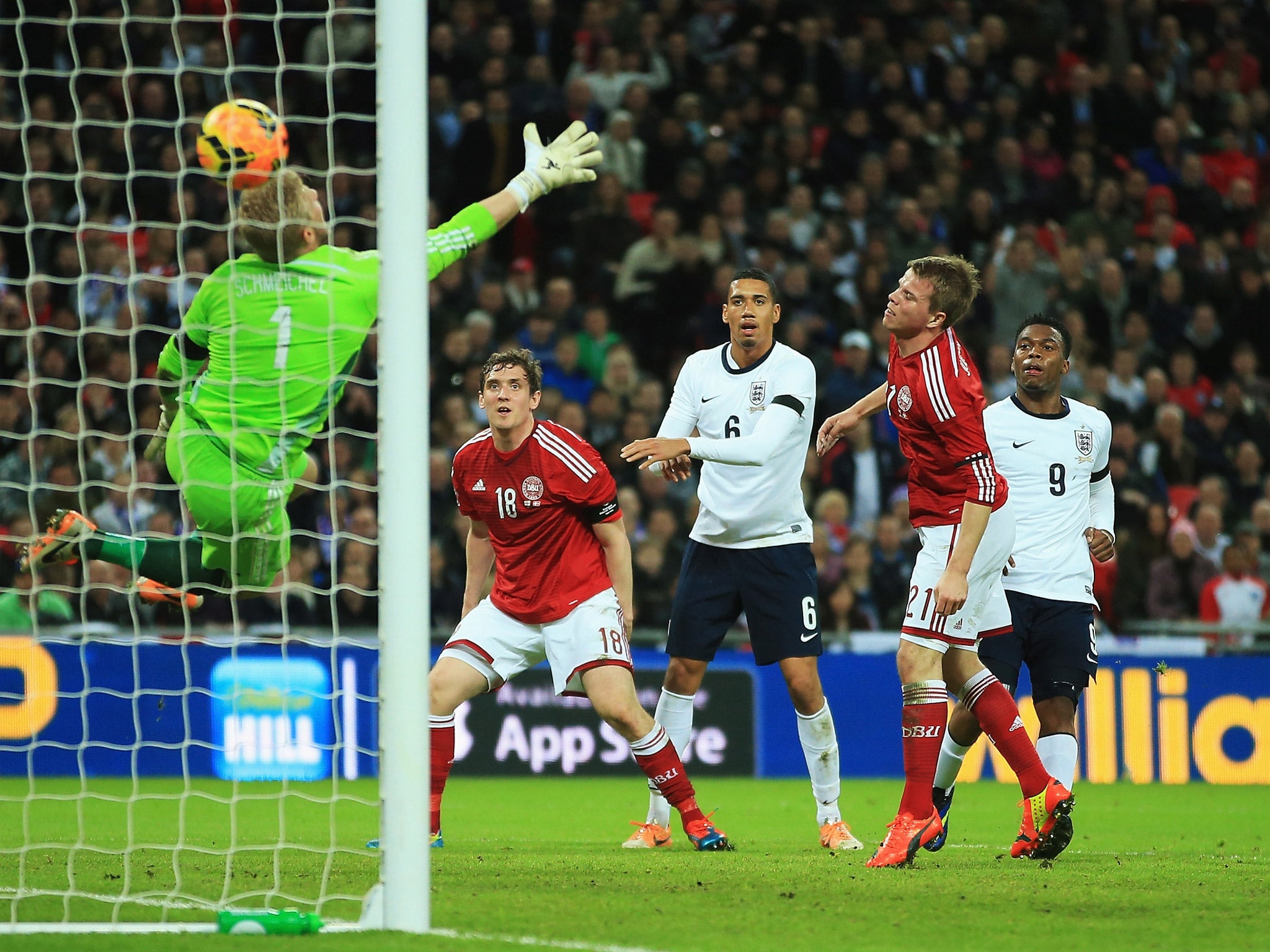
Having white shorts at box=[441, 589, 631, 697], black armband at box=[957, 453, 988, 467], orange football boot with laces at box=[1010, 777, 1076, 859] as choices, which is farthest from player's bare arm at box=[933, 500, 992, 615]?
white shorts at box=[441, 589, 631, 697]

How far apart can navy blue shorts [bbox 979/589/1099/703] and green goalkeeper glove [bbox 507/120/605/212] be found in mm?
2748

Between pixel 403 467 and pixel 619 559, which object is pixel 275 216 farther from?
pixel 619 559

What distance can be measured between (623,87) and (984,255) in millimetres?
3716

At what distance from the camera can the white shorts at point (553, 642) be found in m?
6.71

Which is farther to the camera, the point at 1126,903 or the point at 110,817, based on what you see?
the point at 110,817

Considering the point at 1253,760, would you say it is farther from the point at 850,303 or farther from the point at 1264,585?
the point at 850,303

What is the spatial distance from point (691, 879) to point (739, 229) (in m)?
9.61

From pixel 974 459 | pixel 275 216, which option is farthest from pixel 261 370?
pixel 974 459

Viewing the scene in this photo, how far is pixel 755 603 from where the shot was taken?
722 centimetres

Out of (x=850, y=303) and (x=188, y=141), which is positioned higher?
(x=188, y=141)

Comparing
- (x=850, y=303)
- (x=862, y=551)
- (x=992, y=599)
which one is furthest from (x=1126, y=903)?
(x=850, y=303)

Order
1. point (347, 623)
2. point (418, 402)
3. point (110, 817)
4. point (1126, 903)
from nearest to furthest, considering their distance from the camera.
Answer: point (418, 402)
point (1126, 903)
point (110, 817)
point (347, 623)

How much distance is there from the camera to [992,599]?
22.1 ft

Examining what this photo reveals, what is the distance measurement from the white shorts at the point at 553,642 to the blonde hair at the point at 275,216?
1881mm
